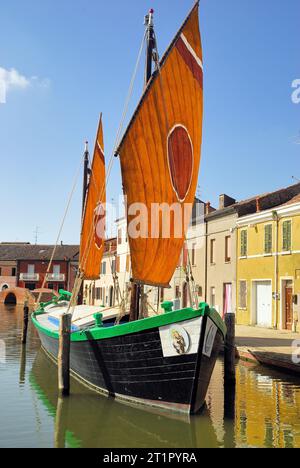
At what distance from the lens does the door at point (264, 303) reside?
2456 cm

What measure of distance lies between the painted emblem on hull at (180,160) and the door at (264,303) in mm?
13701

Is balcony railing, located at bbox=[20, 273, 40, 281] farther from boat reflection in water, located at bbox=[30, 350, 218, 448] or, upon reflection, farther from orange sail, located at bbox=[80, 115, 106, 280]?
boat reflection in water, located at bbox=[30, 350, 218, 448]

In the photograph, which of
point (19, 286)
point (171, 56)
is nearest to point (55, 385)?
point (171, 56)

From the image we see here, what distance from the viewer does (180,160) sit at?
12.3 metres

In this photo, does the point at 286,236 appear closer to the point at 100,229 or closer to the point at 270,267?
the point at 270,267

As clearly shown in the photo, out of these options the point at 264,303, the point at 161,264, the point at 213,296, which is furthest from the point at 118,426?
the point at 213,296

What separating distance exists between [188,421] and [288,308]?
14.4 m

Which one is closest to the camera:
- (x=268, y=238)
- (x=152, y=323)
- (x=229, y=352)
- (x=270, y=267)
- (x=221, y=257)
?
(x=152, y=323)

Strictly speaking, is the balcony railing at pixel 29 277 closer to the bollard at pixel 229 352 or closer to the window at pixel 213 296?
the window at pixel 213 296

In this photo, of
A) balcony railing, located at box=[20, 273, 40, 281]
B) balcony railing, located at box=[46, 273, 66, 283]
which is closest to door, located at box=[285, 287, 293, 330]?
balcony railing, located at box=[46, 273, 66, 283]

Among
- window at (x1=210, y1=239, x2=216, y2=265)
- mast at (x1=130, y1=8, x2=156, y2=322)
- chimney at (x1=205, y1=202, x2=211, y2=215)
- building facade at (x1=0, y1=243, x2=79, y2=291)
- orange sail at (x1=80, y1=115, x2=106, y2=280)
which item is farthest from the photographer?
building facade at (x1=0, y1=243, x2=79, y2=291)

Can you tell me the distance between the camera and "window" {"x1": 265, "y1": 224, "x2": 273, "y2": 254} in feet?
80.4

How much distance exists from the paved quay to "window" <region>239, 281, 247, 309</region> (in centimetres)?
378
